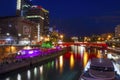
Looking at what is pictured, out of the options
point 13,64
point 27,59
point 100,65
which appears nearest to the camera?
point 100,65

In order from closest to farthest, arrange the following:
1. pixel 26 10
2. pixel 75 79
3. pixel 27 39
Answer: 1. pixel 75 79
2. pixel 27 39
3. pixel 26 10

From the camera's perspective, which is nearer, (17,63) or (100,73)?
(100,73)

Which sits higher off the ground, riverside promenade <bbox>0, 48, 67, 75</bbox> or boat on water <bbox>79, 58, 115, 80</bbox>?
boat on water <bbox>79, 58, 115, 80</bbox>

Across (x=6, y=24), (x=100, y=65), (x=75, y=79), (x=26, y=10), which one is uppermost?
(x=26, y=10)

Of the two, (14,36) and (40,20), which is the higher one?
(40,20)

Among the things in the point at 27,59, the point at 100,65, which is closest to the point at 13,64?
the point at 27,59

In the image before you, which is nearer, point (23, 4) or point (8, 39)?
point (8, 39)

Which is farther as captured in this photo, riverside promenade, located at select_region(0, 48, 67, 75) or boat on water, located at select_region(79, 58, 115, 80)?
riverside promenade, located at select_region(0, 48, 67, 75)

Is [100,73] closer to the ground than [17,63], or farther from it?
farther from it

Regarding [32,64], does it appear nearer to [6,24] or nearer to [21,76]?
[21,76]

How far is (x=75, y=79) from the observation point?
4062cm

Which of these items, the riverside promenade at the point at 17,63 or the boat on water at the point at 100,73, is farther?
the riverside promenade at the point at 17,63

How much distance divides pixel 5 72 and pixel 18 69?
633cm

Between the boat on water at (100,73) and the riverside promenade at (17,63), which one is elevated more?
the boat on water at (100,73)
